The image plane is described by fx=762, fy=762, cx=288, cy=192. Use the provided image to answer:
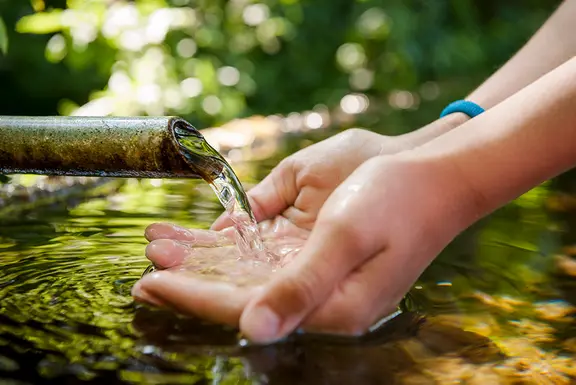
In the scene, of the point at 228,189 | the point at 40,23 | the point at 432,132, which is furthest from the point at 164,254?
the point at 40,23

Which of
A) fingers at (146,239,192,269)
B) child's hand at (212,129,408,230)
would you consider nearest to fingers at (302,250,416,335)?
fingers at (146,239,192,269)

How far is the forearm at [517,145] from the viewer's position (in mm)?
1414

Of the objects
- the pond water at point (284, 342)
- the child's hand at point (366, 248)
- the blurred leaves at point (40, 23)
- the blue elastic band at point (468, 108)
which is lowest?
the pond water at point (284, 342)

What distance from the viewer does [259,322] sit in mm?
1271

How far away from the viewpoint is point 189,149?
1715mm

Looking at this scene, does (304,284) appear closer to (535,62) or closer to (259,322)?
(259,322)

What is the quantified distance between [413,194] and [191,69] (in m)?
3.75

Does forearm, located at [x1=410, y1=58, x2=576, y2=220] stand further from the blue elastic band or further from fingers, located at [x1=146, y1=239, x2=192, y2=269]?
the blue elastic band

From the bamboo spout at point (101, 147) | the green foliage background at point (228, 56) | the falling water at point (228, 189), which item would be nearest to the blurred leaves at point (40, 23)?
the green foliage background at point (228, 56)

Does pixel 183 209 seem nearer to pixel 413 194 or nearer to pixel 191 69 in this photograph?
pixel 413 194

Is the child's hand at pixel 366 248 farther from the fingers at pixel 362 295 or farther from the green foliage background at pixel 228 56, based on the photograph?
the green foliage background at pixel 228 56

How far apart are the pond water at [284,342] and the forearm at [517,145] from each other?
0.92ft

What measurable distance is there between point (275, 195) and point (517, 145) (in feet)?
2.77

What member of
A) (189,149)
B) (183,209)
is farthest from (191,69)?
(189,149)
